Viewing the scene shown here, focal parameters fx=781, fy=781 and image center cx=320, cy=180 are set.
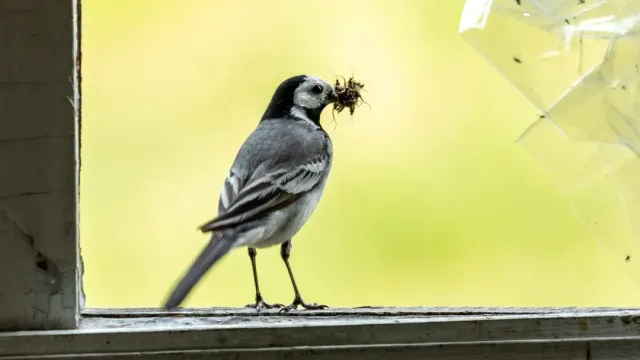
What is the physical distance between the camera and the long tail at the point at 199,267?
912 mm

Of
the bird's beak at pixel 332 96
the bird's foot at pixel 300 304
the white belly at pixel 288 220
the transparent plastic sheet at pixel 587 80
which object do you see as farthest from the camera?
the bird's beak at pixel 332 96

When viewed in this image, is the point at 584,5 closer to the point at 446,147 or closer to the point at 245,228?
A: the point at 446,147

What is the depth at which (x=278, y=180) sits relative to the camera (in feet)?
4.53

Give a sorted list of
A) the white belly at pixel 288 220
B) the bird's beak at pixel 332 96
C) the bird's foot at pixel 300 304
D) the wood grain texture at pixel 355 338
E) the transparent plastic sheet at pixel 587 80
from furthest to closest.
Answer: the bird's beak at pixel 332 96 → the white belly at pixel 288 220 → the bird's foot at pixel 300 304 → the transparent plastic sheet at pixel 587 80 → the wood grain texture at pixel 355 338

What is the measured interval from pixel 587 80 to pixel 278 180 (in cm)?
56

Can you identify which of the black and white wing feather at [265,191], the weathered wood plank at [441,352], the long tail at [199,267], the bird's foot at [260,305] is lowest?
the bird's foot at [260,305]

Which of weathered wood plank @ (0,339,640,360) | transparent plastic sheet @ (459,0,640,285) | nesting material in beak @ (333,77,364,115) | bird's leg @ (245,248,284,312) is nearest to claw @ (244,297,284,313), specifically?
bird's leg @ (245,248,284,312)

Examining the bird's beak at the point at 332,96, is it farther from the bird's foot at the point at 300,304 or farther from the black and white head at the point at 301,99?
the bird's foot at the point at 300,304

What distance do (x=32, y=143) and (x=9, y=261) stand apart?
13cm

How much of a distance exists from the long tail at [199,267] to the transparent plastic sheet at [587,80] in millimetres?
435

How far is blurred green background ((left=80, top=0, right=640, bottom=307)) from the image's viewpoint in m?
1.22

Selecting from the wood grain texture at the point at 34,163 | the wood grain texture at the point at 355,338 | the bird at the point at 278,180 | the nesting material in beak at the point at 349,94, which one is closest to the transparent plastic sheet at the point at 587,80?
the wood grain texture at the point at 355,338

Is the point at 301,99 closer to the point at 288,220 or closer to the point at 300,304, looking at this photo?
the point at 288,220

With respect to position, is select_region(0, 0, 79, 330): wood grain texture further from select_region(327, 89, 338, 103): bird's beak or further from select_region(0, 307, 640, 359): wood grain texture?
select_region(327, 89, 338, 103): bird's beak
